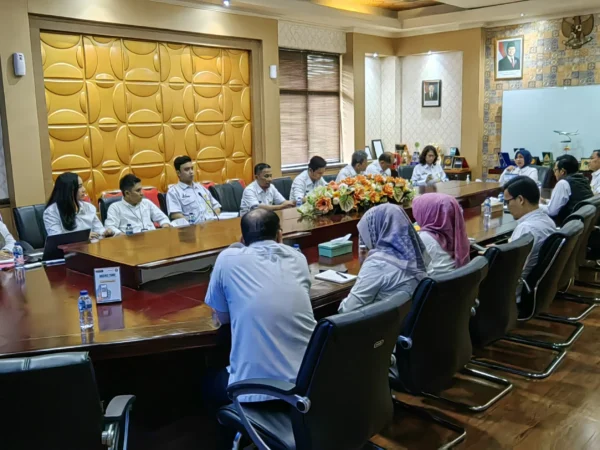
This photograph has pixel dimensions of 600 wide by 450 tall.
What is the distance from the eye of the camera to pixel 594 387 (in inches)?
122

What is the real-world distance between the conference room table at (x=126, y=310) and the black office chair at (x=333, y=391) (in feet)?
1.22

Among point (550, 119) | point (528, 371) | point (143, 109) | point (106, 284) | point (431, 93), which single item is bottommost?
point (528, 371)

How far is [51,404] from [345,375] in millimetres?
856

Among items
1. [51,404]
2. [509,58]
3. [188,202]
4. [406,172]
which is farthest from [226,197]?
[509,58]

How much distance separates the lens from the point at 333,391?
177cm

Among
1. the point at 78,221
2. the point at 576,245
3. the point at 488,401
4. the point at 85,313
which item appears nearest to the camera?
the point at 85,313

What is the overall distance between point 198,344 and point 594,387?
2.26m

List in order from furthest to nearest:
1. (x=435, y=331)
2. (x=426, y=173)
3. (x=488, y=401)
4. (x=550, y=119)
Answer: (x=550, y=119)
(x=426, y=173)
(x=488, y=401)
(x=435, y=331)

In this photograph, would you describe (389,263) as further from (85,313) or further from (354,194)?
(354,194)

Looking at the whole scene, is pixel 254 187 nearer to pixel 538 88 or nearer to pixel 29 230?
pixel 29 230

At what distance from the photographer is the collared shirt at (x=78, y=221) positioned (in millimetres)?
4250

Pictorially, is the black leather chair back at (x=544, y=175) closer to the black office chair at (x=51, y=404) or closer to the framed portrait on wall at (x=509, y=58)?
the framed portrait on wall at (x=509, y=58)

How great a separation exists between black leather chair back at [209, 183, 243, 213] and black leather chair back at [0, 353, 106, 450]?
14.0ft

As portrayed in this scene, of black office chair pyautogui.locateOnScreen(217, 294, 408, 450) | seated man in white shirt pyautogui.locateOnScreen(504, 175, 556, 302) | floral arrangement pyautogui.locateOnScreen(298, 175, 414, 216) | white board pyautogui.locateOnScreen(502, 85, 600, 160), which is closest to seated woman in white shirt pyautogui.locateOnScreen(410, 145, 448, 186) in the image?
white board pyautogui.locateOnScreen(502, 85, 600, 160)
